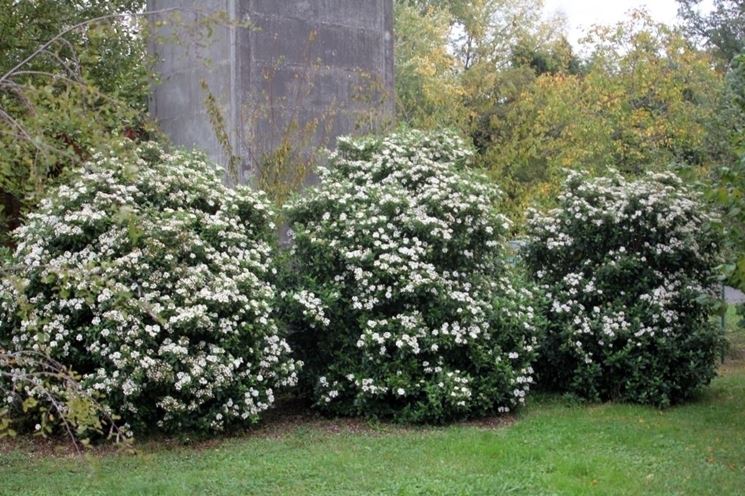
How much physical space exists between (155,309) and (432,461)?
7.79ft

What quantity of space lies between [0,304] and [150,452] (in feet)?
5.85

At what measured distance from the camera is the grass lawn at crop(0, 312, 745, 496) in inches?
262

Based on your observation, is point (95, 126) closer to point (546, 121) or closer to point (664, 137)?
point (664, 137)

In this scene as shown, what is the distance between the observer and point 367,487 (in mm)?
6617

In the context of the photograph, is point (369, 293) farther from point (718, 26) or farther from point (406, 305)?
point (718, 26)

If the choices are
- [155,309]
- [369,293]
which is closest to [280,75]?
[369,293]

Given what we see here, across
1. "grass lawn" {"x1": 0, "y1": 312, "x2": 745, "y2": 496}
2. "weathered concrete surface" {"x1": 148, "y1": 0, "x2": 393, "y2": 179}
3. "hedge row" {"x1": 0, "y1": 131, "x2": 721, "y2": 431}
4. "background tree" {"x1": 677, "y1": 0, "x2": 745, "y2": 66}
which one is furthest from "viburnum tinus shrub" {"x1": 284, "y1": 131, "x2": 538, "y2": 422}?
"background tree" {"x1": 677, "y1": 0, "x2": 745, "y2": 66}

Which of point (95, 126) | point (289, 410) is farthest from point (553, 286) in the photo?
point (95, 126)

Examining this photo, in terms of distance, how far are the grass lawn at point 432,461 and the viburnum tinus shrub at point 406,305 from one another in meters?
0.34

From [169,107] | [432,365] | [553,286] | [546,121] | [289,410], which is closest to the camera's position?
[432,365]

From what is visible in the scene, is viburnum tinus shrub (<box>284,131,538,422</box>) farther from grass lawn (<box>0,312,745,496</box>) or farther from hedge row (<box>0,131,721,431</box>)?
grass lawn (<box>0,312,745,496</box>)

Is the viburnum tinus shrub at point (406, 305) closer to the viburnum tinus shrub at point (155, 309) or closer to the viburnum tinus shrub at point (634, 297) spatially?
the viburnum tinus shrub at point (155, 309)

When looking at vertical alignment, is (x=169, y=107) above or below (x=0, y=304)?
above

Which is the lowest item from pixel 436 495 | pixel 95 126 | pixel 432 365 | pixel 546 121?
pixel 436 495
